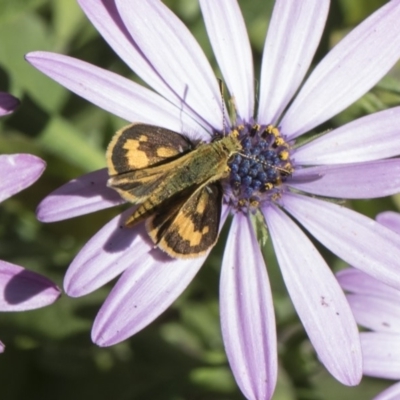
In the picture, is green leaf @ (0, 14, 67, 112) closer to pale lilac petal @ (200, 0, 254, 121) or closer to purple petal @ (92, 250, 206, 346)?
pale lilac petal @ (200, 0, 254, 121)

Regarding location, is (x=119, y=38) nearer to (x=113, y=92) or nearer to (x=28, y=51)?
(x=113, y=92)

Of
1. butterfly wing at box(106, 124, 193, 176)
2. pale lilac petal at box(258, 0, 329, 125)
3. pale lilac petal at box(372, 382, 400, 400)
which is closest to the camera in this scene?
butterfly wing at box(106, 124, 193, 176)

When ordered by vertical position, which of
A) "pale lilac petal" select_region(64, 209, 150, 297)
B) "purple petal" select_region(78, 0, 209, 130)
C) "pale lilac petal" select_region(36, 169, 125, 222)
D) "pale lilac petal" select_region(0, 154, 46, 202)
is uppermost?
"purple petal" select_region(78, 0, 209, 130)

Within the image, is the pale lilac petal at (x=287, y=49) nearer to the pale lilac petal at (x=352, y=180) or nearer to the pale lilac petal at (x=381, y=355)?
the pale lilac petal at (x=352, y=180)

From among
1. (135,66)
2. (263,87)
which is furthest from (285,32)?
(135,66)

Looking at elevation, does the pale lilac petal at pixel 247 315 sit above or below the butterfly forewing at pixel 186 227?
below

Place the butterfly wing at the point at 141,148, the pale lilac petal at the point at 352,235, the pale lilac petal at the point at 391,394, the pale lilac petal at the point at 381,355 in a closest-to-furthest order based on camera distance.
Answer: the butterfly wing at the point at 141,148 < the pale lilac petal at the point at 352,235 < the pale lilac petal at the point at 391,394 < the pale lilac petal at the point at 381,355

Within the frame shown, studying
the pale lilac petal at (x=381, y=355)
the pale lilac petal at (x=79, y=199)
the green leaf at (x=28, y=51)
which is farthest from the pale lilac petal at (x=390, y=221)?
the green leaf at (x=28, y=51)

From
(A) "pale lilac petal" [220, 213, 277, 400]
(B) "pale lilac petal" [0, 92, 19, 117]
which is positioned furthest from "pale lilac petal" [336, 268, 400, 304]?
(B) "pale lilac petal" [0, 92, 19, 117]
